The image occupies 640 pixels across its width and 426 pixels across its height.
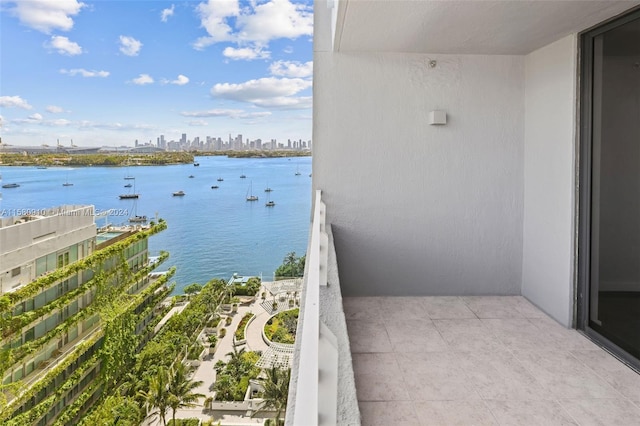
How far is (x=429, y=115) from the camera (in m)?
3.40

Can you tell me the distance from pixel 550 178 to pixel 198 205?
24.8 m

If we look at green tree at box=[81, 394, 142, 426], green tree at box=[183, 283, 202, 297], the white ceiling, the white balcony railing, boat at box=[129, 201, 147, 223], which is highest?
the white ceiling

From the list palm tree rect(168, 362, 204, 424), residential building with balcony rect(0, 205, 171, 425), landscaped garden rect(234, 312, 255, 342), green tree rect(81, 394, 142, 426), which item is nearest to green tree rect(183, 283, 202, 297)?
residential building with balcony rect(0, 205, 171, 425)

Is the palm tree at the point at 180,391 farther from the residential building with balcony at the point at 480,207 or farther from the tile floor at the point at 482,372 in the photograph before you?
the tile floor at the point at 482,372

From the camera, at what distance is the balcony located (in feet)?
5.74

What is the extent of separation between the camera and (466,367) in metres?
2.25

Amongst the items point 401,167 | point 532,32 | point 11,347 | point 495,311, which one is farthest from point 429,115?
point 11,347

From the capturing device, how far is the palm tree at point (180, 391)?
16.6m

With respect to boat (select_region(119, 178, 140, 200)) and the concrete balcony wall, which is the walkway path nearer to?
boat (select_region(119, 178, 140, 200))

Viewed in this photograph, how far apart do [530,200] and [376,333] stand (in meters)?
1.73

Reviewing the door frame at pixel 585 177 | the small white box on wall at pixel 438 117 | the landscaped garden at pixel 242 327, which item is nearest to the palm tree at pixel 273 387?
the landscaped garden at pixel 242 327

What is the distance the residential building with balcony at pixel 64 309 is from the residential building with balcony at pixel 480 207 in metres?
18.8

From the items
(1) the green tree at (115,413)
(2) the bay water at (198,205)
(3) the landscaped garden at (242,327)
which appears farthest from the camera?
(2) the bay water at (198,205)

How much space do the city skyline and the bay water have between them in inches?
217
